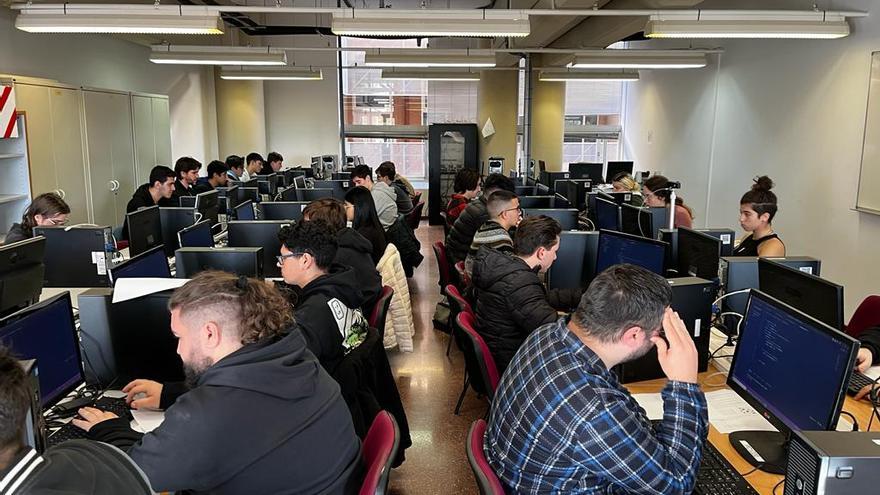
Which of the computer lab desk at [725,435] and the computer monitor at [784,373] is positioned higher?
the computer monitor at [784,373]

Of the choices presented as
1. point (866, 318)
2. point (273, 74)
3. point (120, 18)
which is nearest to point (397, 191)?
point (273, 74)

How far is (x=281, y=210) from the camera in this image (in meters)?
5.57

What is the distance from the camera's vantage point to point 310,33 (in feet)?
39.2

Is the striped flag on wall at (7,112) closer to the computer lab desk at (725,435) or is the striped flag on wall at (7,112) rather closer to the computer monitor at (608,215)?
the computer monitor at (608,215)

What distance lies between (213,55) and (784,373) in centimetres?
692

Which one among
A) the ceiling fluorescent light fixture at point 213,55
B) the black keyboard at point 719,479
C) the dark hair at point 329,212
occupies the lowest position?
the black keyboard at point 719,479

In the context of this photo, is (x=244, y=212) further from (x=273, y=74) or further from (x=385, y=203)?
(x=273, y=74)

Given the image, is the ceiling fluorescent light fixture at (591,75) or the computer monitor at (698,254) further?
the ceiling fluorescent light fixture at (591,75)

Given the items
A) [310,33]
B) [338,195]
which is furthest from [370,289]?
[310,33]

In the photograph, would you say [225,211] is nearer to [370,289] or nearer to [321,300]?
[370,289]

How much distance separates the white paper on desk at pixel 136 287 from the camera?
2.41 m

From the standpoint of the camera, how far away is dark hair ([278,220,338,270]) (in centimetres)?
278

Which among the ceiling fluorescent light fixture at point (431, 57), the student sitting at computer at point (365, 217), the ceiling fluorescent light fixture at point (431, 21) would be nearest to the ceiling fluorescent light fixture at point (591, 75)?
the ceiling fluorescent light fixture at point (431, 57)

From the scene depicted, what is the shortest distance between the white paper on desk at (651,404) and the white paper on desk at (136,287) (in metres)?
1.80
